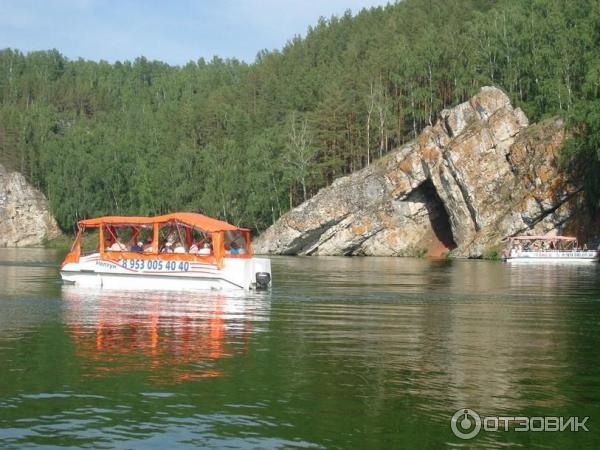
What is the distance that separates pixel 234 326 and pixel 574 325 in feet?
39.6

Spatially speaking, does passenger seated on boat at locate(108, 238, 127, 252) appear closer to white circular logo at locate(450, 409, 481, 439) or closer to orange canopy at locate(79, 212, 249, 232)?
orange canopy at locate(79, 212, 249, 232)

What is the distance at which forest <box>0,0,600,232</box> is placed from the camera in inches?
3971

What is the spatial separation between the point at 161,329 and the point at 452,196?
249ft

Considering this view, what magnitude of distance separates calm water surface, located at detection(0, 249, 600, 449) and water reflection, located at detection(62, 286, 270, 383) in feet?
0.28

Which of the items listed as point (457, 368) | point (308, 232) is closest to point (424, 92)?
point (308, 232)

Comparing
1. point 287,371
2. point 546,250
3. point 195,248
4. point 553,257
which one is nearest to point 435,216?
point 546,250

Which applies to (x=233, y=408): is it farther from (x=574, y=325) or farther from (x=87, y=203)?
(x=87, y=203)

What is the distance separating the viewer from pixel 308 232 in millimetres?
108250

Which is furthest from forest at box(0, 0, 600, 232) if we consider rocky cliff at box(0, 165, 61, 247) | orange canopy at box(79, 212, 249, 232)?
orange canopy at box(79, 212, 249, 232)

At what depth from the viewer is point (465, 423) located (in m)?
15.2

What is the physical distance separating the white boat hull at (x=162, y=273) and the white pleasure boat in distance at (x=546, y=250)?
153 feet

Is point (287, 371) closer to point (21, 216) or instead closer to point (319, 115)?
point (319, 115)

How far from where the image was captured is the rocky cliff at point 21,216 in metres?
158

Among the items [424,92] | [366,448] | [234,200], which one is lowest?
[366,448]
